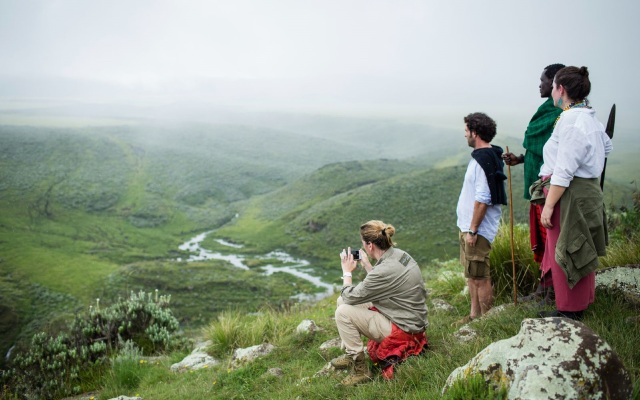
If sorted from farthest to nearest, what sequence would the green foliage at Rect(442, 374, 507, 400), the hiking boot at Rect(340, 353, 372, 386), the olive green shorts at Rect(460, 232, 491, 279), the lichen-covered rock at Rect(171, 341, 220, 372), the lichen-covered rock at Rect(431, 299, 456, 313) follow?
the lichen-covered rock at Rect(171, 341, 220, 372), the lichen-covered rock at Rect(431, 299, 456, 313), the olive green shorts at Rect(460, 232, 491, 279), the hiking boot at Rect(340, 353, 372, 386), the green foliage at Rect(442, 374, 507, 400)

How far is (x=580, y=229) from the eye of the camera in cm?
401

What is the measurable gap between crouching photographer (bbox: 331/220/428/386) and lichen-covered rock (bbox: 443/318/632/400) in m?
1.68

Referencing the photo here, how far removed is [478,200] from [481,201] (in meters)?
0.04

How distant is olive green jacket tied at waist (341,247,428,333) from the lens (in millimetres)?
4660

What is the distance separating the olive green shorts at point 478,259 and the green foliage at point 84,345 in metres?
5.84

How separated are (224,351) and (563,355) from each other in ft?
21.0

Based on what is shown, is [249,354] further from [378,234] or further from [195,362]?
[378,234]

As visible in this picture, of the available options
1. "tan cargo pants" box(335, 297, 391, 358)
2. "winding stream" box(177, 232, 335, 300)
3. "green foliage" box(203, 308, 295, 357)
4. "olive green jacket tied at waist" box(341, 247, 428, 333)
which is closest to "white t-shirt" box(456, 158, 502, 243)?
→ "olive green jacket tied at waist" box(341, 247, 428, 333)

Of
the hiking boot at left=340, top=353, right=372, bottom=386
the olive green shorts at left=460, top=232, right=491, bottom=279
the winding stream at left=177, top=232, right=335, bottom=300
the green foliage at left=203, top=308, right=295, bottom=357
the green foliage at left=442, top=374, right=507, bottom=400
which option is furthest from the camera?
the winding stream at left=177, top=232, right=335, bottom=300

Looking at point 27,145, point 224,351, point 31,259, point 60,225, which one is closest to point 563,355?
point 224,351

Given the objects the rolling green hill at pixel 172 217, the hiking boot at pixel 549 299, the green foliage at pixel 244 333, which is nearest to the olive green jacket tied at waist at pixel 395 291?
the hiking boot at pixel 549 299

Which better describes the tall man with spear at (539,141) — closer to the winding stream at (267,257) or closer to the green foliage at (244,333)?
the green foliage at (244,333)

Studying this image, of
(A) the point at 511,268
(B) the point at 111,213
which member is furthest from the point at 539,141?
(B) the point at 111,213

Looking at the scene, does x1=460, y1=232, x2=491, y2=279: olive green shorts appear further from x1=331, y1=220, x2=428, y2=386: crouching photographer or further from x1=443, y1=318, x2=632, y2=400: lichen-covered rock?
x1=443, y1=318, x2=632, y2=400: lichen-covered rock
